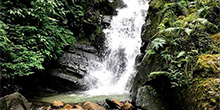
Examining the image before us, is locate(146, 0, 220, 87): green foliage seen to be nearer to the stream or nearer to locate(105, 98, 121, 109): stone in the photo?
locate(105, 98, 121, 109): stone

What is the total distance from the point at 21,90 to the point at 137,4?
510 inches

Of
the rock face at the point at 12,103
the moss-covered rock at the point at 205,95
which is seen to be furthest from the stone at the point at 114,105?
the rock face at the point at 12,103

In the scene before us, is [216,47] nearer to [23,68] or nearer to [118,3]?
[23,68]

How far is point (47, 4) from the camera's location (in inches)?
213

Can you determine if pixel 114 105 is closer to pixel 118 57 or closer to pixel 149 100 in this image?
pixel 149 100

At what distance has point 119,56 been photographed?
9.77m

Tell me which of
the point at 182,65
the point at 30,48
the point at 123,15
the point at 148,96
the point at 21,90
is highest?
the point at 123,15

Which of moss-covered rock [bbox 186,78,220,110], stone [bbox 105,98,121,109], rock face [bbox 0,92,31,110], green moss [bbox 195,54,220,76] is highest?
green moss [bbox 195,54,220,76]

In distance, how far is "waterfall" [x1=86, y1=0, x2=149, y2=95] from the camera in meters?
7.92

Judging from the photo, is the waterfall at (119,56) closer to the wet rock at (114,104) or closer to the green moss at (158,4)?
the wet rock at (114,104)

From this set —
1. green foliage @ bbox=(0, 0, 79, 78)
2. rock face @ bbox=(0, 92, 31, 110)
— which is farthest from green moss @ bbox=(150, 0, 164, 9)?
rock face @ bbox=(0, 92, 31, 110)

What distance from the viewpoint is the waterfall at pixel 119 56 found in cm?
792

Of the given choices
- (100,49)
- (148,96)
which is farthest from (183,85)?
(100,49)

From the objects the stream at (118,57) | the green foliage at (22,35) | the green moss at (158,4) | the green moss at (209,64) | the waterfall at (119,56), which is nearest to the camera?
the green moss at (209,64)
